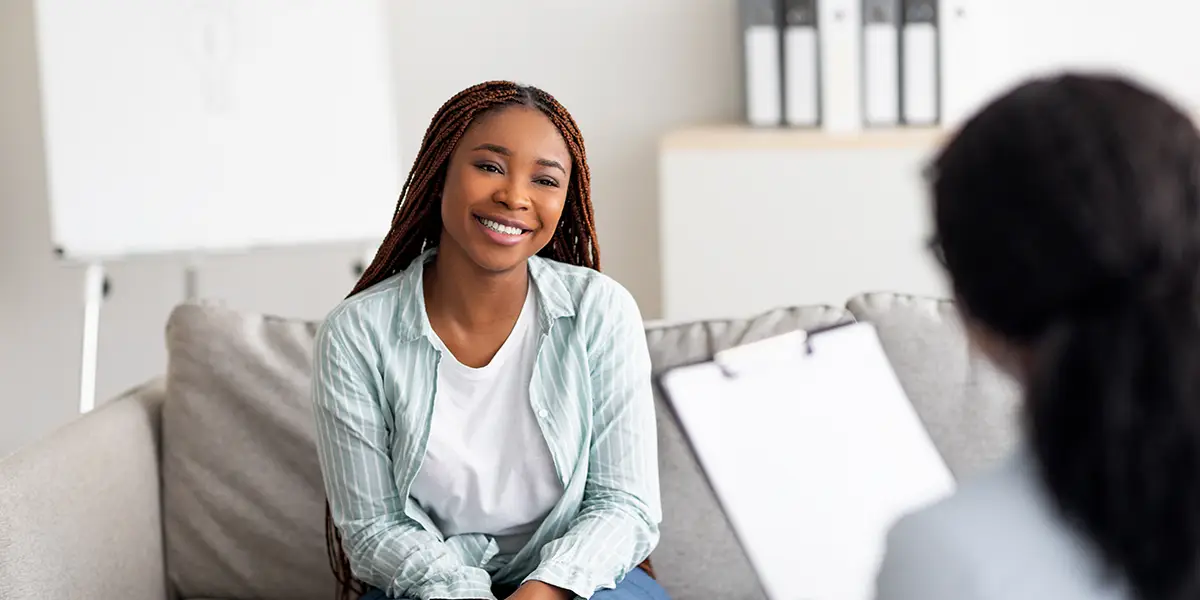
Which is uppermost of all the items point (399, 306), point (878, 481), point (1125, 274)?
point (1125, 274)

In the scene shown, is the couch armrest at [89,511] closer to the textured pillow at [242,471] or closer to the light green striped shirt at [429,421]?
the textured pillow at [242,471]

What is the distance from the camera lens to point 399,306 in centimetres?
165

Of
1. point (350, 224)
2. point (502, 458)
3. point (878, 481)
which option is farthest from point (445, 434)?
point (350, 224)

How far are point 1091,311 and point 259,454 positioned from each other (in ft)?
4.57

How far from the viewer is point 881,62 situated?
293 cm

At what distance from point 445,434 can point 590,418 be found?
6.9 inches

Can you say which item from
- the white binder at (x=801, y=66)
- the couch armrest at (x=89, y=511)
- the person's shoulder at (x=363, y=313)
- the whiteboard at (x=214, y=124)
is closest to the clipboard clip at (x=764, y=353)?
the person's shoulder at (x=363, y=313)

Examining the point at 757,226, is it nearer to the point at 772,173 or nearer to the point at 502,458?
the point at 772,173

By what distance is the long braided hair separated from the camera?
1619 millimetres

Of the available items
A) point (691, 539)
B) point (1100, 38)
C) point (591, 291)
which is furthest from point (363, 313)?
point (1100, 38)

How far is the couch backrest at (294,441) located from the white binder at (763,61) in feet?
3.93

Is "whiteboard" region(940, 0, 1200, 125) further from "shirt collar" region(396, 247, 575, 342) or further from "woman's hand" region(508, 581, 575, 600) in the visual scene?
"woman's hand" region(508, 581, 575, 600)

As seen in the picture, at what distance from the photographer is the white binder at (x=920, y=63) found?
290cm

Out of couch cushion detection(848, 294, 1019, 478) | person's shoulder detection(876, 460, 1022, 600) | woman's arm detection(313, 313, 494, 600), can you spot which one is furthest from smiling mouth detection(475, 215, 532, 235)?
person's shoulder detection(876, 460, 1022, 600)
